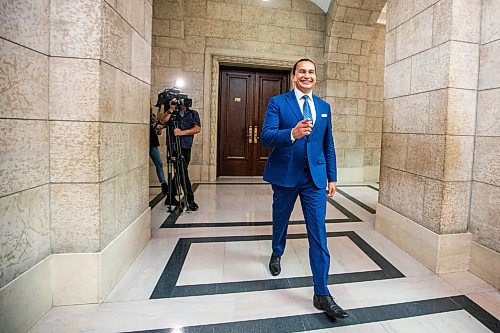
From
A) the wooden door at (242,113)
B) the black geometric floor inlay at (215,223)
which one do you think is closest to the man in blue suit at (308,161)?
the black geometric floor inlay at (215,223)

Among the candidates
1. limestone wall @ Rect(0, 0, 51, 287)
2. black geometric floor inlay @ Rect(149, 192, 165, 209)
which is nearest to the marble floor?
limestone wall @ Rect(0, 0, 51, 287)

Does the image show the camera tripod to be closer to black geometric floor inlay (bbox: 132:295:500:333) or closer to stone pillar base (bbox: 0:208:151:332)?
stone pillar base (bbox: 0:208:151:332)

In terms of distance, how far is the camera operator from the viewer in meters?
3.89

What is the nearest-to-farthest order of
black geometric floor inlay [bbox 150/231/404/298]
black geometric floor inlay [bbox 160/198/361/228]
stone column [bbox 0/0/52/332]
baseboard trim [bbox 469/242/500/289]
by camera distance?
stone column [bbox 0/0/52/332]
black geometric floor inlay [bbox 150/231/404/298]
baseboard trim [bbox 469/242/500/289]
black geometric floor inlay [bbox 160/198/361/228]

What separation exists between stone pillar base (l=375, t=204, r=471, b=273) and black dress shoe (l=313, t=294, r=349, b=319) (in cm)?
119

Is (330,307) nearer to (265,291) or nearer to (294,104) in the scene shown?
(265,291)

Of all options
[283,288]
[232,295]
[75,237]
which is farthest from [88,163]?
[283,288]

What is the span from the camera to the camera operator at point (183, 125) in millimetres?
3893

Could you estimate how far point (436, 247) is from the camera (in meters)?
2.51

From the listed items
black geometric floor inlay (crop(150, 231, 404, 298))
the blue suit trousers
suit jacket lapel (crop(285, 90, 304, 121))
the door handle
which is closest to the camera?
the blue suit trousers

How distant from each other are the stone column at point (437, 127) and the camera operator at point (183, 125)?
8.23 feet

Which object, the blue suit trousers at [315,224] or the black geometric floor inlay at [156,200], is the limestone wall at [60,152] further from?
the black geometric floor inlay at [156,200]

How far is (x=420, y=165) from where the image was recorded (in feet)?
9.05

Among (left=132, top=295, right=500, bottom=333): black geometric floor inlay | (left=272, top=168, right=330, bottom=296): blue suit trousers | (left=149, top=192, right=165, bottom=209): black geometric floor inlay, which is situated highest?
(left=272, top=168, right=330, bottom=296): blue suit trousers
